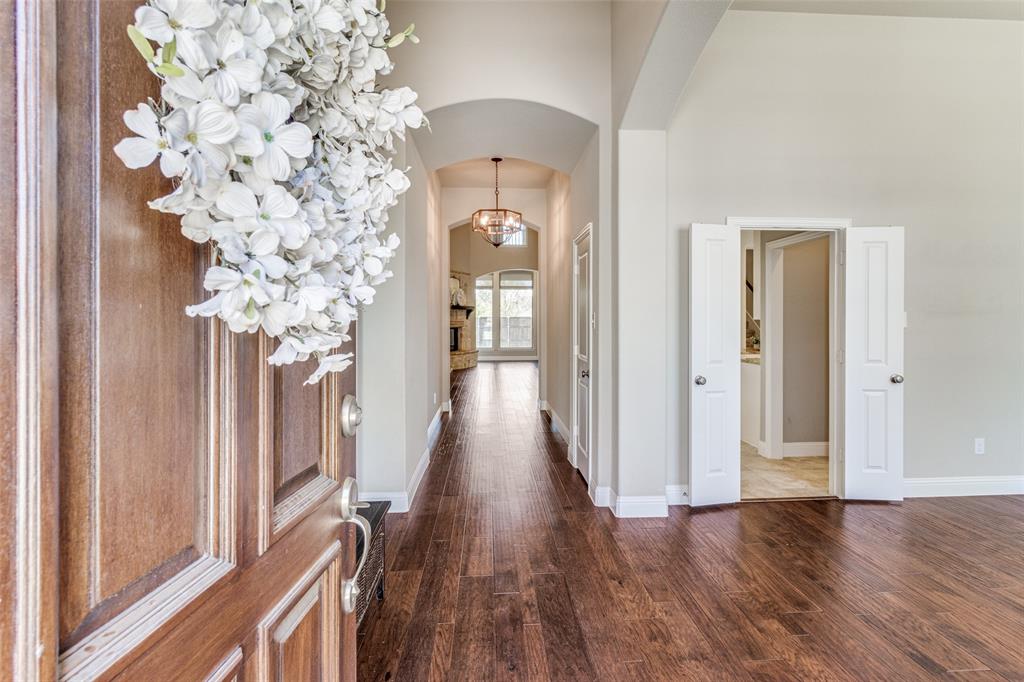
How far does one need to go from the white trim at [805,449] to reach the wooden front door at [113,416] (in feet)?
16.5

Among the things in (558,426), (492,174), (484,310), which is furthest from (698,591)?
(484,310)

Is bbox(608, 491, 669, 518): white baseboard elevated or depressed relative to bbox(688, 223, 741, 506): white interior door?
depressed

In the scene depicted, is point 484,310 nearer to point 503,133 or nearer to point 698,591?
point 503,133

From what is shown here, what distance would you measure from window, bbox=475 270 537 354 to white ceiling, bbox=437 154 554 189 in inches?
329

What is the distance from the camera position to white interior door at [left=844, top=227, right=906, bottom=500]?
11.2 ft

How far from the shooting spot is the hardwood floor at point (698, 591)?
5.85 ft

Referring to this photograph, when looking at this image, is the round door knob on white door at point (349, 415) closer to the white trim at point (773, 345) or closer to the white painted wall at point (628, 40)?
the white painted wall at point (628, 40)

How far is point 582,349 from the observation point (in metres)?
4.27

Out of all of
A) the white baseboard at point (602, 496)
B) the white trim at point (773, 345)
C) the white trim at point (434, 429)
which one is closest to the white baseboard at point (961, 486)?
the white trim at point (773, 345)

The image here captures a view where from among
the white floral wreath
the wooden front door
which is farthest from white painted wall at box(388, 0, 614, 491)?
the wooden front door

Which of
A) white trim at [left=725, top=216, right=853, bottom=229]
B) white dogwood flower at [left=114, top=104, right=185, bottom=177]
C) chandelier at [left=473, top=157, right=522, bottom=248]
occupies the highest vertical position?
chandelier at [left=473, top=157, right=522, bottom=248]

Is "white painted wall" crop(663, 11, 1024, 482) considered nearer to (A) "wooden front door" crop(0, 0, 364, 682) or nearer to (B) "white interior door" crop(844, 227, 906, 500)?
(B) "white interior door" crop(844, 227, 906, 500)

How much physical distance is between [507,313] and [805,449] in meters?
11.3

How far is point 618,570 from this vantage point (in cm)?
244
